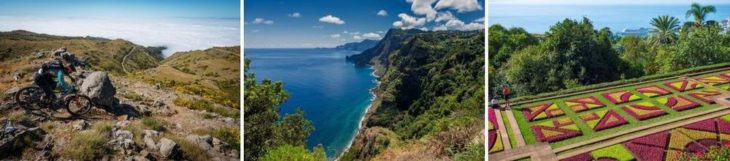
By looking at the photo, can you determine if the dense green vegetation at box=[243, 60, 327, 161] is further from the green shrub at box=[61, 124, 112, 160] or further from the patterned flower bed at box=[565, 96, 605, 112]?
the patterned flower bed at box=[565, 96, 605, 112]

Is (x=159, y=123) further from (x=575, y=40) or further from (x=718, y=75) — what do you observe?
(x=718, y=75)

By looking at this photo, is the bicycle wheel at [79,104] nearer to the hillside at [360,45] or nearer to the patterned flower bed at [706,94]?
the hillside at [360,45]

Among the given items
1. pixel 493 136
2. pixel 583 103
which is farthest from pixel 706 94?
pixel 493 136

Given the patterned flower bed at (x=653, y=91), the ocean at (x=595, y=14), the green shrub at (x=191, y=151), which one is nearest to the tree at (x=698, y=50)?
the ocean at (x=595, y=14)

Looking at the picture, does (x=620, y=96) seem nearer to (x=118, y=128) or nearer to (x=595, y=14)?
(x=595, y=14)

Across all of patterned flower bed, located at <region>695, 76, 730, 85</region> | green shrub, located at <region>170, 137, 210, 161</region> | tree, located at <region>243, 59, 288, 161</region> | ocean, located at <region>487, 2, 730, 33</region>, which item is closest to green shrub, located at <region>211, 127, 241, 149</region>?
tree, located at <region>243, 59, 288, 161</region>
